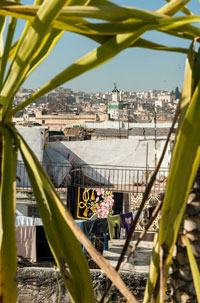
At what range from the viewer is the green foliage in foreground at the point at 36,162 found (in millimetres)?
1093

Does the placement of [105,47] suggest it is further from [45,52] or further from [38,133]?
[38,133]

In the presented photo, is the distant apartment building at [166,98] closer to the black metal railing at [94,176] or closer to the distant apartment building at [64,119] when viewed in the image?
the distant apartment building at [64,119]

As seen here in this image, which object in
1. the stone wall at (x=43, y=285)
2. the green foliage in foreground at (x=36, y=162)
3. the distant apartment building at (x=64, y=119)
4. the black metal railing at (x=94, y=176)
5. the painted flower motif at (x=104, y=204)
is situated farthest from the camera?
the distant apartment building at (x=64, y=119)

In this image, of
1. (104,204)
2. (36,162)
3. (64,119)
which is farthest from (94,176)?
(64,119)

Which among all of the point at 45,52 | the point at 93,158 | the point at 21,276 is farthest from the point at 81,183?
the point at 45,52

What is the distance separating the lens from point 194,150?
1112 mm

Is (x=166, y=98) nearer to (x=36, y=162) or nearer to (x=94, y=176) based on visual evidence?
(x=94, y=176)

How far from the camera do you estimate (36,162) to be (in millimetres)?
1178

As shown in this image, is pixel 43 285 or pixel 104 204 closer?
pixel 43 285

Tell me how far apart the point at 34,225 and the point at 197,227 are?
9.68 meters

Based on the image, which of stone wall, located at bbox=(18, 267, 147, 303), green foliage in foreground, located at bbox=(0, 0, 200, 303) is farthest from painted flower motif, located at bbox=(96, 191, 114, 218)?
green foliage in foreground, located at bbox=(0, 0, 200, 303)

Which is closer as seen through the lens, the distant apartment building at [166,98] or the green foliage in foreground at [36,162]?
the green foliage in foreground at [36,162]

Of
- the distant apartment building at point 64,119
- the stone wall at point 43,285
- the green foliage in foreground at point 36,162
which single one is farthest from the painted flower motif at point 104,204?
the distant apartment building at point 64,119

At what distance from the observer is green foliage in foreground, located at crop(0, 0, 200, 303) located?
1.09 m
